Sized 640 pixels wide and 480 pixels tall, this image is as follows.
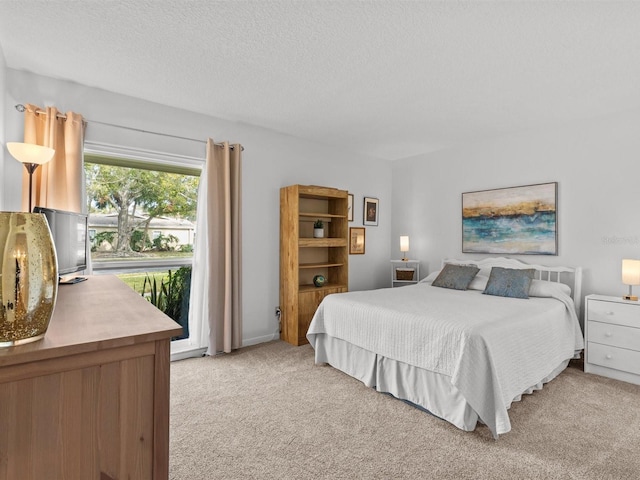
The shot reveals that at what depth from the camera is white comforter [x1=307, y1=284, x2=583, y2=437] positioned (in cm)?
223

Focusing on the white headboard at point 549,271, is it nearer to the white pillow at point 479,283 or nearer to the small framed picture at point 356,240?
the white pillow at point 479,283

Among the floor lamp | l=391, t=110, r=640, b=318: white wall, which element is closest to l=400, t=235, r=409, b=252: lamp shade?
l=391, t=110, r=640, b=318: white wall

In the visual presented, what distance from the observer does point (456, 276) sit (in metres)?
4.13

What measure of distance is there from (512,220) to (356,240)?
6.68ft

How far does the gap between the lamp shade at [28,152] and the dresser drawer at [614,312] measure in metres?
4.64

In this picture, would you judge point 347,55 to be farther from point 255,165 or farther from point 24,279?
point 24,279

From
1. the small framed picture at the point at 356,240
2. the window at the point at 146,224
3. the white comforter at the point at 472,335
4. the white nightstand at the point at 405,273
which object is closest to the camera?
the white comforter at the point at 472,335

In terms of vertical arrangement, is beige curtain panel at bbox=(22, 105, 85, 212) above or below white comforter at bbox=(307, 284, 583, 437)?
above

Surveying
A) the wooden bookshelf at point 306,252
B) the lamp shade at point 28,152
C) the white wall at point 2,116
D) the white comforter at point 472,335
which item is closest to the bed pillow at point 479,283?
the white comforter at point 472,335

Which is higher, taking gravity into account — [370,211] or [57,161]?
[57,161]

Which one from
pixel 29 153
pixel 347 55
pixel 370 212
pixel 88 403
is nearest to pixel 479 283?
pixel 370 212

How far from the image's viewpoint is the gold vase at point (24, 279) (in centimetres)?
75

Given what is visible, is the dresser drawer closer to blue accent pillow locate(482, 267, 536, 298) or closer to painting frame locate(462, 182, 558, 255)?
blue accent pillow locate(482, 267, 536, 298)

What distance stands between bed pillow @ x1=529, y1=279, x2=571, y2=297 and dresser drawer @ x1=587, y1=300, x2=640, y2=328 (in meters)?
0.28
